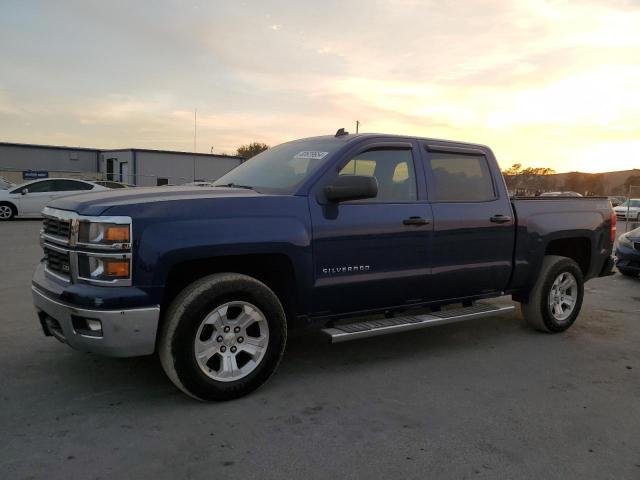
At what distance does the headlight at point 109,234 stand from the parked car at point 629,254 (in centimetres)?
876

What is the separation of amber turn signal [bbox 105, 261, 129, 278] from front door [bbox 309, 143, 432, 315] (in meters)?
1.34

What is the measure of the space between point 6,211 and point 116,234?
1591 cm

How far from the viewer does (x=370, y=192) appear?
3.93 metres

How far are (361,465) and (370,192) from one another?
1.91 metres

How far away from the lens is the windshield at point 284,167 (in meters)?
4.19

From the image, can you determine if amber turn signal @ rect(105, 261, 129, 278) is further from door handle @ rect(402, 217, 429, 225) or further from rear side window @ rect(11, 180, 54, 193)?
rear side window @ rect(11, 180, 54, 193)

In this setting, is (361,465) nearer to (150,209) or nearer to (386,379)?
(386,379)

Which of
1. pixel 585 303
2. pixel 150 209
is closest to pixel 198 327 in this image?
pixel 150 209

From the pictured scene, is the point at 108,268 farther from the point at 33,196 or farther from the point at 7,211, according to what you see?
the point at 7,211

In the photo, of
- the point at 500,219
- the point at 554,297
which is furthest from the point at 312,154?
the point at 554,297

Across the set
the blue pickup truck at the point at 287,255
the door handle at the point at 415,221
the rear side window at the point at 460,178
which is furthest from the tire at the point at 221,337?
the rear side window at the point at 460,178

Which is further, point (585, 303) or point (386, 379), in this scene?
point (585, 303)

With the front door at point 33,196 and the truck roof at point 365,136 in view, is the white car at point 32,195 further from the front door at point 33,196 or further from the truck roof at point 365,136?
the truck roof at point 365,136

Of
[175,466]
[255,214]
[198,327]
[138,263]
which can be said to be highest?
[255,214]
